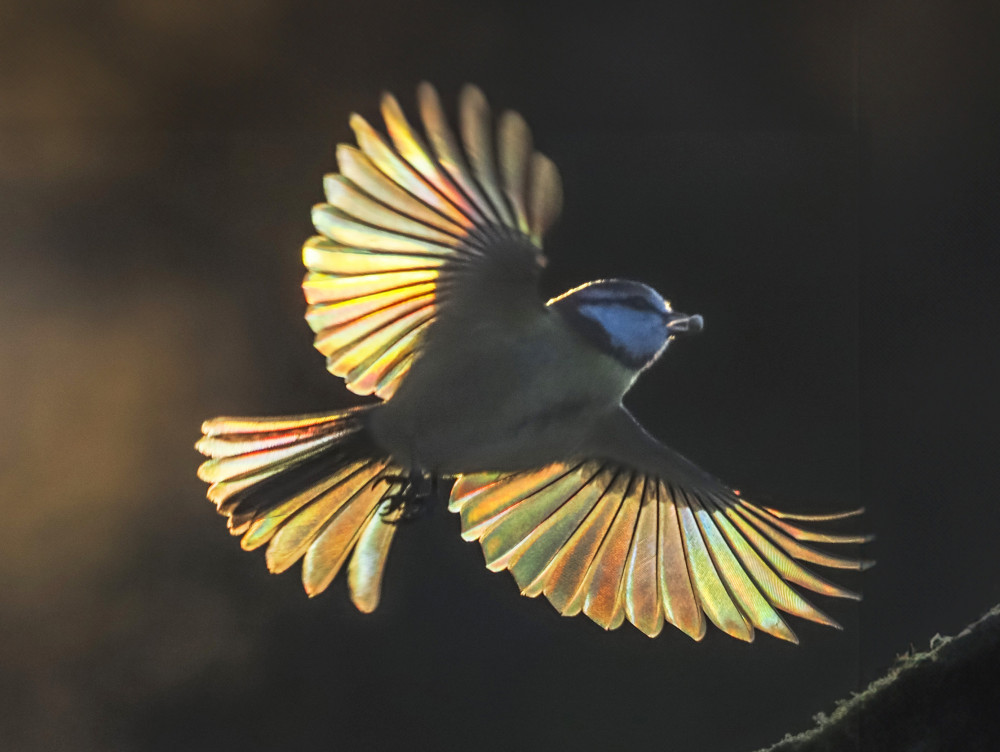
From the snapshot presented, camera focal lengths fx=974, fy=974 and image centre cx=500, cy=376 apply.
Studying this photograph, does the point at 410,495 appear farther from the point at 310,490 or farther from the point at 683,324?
the point at 683,324

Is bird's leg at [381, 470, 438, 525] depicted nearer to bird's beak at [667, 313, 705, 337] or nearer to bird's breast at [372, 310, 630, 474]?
bird's breast at [372, 310, 630, 474]

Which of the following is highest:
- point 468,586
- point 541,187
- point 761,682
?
point 541,187

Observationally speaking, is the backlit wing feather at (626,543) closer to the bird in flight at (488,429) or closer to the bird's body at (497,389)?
the bird in flight at (488,429)

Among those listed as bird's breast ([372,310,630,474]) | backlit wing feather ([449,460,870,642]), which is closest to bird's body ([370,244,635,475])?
bird's breast ([372,310,630,474])

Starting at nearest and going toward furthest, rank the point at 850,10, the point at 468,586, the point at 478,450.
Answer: the point at 478,450 < the point at 850,10 < the point at 468,586

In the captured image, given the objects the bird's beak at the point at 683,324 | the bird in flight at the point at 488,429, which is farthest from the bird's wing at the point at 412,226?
the bird's beak at the point at 683,324

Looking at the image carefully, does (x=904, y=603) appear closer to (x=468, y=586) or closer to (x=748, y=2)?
(x=468, y=586)

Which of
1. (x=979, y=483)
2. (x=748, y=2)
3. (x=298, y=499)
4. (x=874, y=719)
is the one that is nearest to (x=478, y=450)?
(x=298, y=499)
